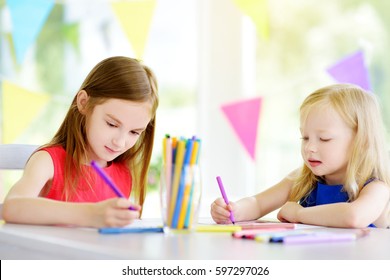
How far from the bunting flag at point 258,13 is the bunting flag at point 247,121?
0.29 meters

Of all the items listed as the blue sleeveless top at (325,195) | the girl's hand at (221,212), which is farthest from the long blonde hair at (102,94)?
the blue sleeveless top at (325,195)

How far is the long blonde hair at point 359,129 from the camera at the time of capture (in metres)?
1.37

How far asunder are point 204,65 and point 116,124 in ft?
4.81

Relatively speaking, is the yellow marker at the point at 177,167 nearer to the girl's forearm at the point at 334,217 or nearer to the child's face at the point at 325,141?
the girl's forearm at the point at 334,217

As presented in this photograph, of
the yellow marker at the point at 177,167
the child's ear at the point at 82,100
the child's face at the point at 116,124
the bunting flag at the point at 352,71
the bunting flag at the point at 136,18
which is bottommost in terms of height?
the yellow marker at the point at 177,167

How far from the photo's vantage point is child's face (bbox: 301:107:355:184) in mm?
1372

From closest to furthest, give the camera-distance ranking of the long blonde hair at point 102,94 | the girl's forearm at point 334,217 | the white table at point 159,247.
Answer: the white table at point 159,247 → the girl's forearm at point 334,217 → the long blonde hair at point 102,94

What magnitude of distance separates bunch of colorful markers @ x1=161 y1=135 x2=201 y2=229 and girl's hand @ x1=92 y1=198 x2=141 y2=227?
0.17ft

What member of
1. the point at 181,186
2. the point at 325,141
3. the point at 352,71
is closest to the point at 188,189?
the point at 181,186

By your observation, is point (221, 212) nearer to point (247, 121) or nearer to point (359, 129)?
point (359, 129)

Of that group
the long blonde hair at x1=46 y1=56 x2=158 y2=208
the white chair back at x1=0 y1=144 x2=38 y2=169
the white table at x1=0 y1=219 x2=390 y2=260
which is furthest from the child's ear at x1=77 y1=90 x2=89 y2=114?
the white table at x1=0 y1=219 x2=390 y2=260
